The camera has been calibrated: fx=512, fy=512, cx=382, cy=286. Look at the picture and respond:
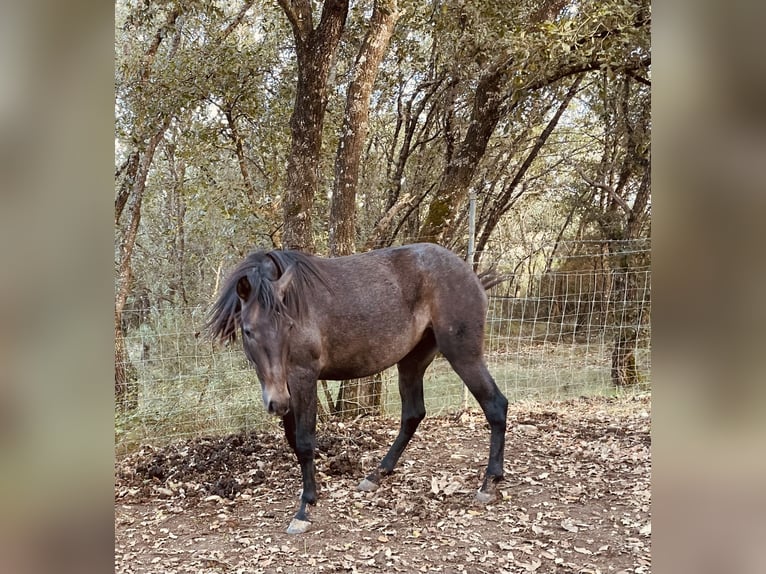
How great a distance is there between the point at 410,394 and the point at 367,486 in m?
0.59

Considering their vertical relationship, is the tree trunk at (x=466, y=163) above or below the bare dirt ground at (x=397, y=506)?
above

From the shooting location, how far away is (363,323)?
9.25 feet

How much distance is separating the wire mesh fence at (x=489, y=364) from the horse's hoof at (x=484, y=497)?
166 centimetres

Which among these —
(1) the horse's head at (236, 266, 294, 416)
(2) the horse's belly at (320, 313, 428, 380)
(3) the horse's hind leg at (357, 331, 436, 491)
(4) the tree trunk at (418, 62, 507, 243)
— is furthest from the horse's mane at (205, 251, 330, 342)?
(4) the tree trunk at (418, 62, 507, 243)

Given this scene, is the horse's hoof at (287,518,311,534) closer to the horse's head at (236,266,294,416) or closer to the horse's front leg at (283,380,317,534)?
the horse's front leg at (283,380,317,534)

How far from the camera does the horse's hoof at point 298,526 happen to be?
2.52 m

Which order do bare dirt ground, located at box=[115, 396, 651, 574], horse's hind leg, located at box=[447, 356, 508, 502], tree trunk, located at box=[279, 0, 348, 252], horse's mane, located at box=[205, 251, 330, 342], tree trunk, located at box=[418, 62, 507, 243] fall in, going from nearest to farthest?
bare dirt ground, located at box=[115, 396, 651, 574] < horse's mane, located at box=[205, 251, 330, 342] < horse's hind leg, located at box=[447, 356, 508, 502] < tree trunk, located at box=[279, 0, 348, 252] < tree trunk, located at box=[418, 62, 507, 243]

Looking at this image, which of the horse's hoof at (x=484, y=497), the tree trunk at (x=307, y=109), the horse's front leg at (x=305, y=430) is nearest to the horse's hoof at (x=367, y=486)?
the horse's front leg at (x=305, y=430)

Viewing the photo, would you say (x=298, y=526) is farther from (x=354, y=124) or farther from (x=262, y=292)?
(x=354, y=124)

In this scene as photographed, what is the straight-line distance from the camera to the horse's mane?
2.38 m

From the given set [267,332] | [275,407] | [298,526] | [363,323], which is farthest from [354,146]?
[298,526]

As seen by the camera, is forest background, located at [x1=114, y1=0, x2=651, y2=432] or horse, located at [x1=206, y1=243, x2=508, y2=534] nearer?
horse, located at [x1=206, y1=243, x2=508, y2=534]

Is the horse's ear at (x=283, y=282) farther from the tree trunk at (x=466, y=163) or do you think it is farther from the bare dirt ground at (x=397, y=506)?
the tree trunk at (x=466, y=163)
